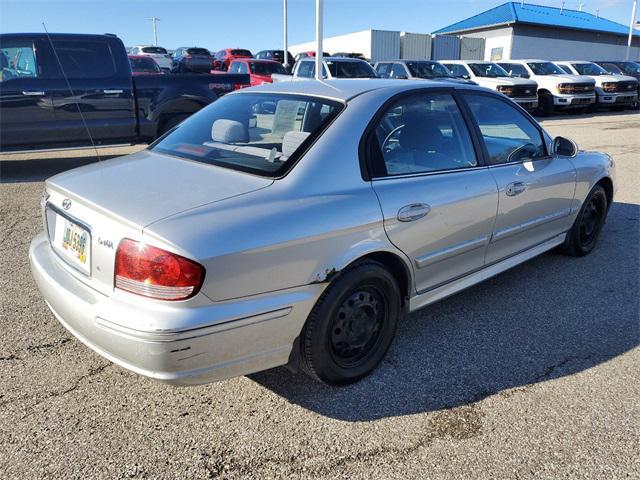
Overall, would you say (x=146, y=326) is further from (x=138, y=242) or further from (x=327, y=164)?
(x=327, y=164)

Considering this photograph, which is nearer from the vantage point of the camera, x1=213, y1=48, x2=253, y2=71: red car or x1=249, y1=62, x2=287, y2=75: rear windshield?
x1=249, y1=62, x2=287, y2=75: rear windshield

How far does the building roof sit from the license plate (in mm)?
40269

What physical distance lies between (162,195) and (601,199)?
426cm

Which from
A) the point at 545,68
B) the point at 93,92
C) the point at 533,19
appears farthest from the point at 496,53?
the point at 93,92

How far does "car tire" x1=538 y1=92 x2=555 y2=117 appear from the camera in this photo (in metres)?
17.6

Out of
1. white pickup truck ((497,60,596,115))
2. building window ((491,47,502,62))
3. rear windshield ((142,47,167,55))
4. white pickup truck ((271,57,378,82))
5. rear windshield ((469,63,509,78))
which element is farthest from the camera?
building window ((491,47,502,62))

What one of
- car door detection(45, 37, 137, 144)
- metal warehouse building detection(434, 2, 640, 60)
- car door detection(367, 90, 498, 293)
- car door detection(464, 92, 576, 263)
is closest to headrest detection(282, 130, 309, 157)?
car door detection(367, 90, 498, 293)

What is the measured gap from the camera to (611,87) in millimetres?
18703

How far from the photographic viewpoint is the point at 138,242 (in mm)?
2137

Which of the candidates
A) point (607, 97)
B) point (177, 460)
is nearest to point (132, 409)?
point (177, 460)

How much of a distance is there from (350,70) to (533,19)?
2956cm

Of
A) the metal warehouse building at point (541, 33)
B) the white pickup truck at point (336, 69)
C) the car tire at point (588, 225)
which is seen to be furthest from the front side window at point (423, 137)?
the metal warehouse building at point (541, 33)

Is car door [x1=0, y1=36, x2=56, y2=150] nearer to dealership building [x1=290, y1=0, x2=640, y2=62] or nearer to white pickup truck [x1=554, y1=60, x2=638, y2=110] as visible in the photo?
white pickup truck [x1=554, y1=60, x2=638, y2=110]

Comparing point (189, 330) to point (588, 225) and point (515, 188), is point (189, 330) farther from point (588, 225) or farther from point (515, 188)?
point (588, 225)
